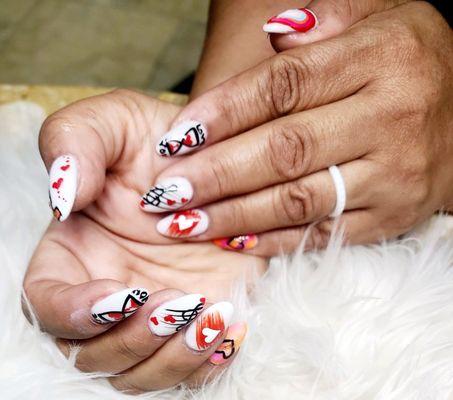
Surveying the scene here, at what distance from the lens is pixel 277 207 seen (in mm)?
628

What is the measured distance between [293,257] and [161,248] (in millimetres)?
138

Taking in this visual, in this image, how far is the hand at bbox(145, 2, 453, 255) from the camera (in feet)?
2.00

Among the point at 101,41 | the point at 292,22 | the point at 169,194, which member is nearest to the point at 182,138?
the point at 169,194

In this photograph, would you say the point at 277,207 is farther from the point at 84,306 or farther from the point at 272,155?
the point at 84,306

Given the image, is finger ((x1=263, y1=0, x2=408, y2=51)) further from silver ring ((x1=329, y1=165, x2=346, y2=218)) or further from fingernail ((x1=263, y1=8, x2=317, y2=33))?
silver ring ((x1=329, y1=165, x2=346, y2=218))

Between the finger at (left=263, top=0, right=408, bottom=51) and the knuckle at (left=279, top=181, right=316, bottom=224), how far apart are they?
5.8 inches

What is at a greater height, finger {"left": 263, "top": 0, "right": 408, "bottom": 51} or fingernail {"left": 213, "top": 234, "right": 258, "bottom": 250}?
finger {"left": 263, "top": 0, "right": 408, "bottom": 51}

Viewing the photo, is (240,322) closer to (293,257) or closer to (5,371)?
(293,257)

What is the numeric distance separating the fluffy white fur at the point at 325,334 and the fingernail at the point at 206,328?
51 millimetres

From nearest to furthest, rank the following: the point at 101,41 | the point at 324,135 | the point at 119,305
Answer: the point at 119,305 → the point at 324,135 → the point at 101,41

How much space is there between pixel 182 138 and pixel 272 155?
0.30 ft

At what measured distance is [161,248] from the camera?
65 cm

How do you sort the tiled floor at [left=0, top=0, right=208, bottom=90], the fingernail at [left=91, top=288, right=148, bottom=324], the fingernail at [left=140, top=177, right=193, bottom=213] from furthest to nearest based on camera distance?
1. the tiled floor at [left=0, top=0, right=208, bottom=90]
2. the fingernail at [left=140, top=177, right=193, bottom=213]
3. the fingernail at [left=91, top=288, right=148, bottom=324]

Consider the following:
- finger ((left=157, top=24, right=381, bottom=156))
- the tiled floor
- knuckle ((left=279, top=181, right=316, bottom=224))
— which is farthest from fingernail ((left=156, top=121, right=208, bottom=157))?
the tiled floor
